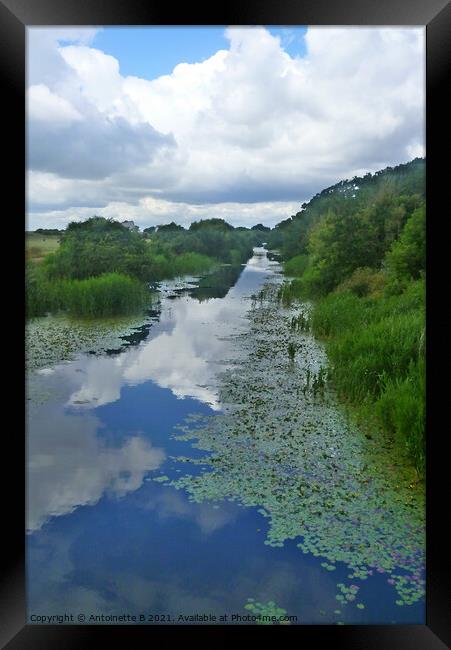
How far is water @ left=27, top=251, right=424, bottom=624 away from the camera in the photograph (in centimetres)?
246

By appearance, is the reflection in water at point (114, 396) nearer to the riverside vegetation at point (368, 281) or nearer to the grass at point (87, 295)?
the grass at point (87, 295)

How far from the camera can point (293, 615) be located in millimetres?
2387

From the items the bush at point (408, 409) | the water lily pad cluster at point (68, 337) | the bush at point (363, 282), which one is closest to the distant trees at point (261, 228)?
the bush at point (363, 282)

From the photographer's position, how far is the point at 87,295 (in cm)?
554

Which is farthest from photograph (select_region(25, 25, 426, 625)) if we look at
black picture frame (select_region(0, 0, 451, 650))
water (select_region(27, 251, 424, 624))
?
black picture frame (select_region(0, 0, 451, 650))

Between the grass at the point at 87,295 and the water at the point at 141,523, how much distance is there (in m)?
0.72

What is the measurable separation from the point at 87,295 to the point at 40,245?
102cm

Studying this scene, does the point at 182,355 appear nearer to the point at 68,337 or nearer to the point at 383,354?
A: the point at 68,337

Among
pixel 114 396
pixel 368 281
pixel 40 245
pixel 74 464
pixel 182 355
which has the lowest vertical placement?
pixel 74 464
